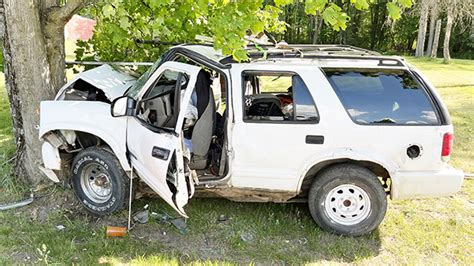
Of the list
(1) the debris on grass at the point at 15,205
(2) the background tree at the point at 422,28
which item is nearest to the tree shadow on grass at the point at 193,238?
(1) the debris on grass at the point at 15,205

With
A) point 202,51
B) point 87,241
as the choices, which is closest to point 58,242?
point 87,241

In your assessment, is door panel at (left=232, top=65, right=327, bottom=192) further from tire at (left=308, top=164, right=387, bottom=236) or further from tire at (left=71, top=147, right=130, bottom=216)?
tire at (left=71, top=147, right=130, bottom=216)

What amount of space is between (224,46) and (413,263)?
274cm

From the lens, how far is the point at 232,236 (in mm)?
4590

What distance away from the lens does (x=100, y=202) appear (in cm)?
481

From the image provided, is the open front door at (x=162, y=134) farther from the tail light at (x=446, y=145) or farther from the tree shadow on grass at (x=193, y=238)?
the tail light at (x=446, y=145)

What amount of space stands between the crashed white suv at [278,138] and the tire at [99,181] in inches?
0.4

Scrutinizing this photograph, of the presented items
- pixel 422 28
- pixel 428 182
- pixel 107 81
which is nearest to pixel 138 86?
pixel 107 81

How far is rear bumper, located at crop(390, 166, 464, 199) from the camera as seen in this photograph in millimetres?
4332

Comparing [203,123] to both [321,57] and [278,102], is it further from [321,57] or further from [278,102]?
[321,57]

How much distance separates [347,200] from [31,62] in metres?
3.84

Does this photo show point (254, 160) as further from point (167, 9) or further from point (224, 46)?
point (167, 9)

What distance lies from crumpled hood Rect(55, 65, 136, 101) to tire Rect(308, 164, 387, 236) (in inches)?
98.1

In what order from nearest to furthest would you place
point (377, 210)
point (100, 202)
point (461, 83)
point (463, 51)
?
point (377, 210), point (100, 202), point (461, 83), point (463, 51)
